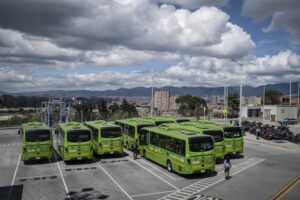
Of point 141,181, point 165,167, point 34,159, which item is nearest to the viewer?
point 141,181

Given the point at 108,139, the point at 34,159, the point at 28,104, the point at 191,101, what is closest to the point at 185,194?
the point at 108,139

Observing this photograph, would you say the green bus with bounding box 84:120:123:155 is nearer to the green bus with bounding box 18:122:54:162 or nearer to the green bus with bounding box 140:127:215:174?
the green bus with bounding box 18:122:54:162

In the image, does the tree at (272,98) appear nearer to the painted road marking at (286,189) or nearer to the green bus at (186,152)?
the green bus at (186,152)

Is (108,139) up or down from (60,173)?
up

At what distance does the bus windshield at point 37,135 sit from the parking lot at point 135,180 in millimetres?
1868

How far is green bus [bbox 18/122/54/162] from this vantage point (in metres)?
24.6

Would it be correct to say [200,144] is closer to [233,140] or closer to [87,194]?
[87,194]

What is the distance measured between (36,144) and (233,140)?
1464cm

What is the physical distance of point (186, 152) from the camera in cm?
2019

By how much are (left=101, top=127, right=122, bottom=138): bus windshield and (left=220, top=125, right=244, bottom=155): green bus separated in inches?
325

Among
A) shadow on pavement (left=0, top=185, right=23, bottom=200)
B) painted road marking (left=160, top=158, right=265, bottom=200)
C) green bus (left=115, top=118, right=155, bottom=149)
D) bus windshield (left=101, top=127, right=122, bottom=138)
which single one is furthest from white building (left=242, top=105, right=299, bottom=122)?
shadow on pavement (left=0, top=185, right=23, bottom=200)

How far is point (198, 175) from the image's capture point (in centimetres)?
2155

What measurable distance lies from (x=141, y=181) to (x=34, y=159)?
32.5 ft

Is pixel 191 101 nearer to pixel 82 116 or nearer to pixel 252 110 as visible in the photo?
pixel 252 110
